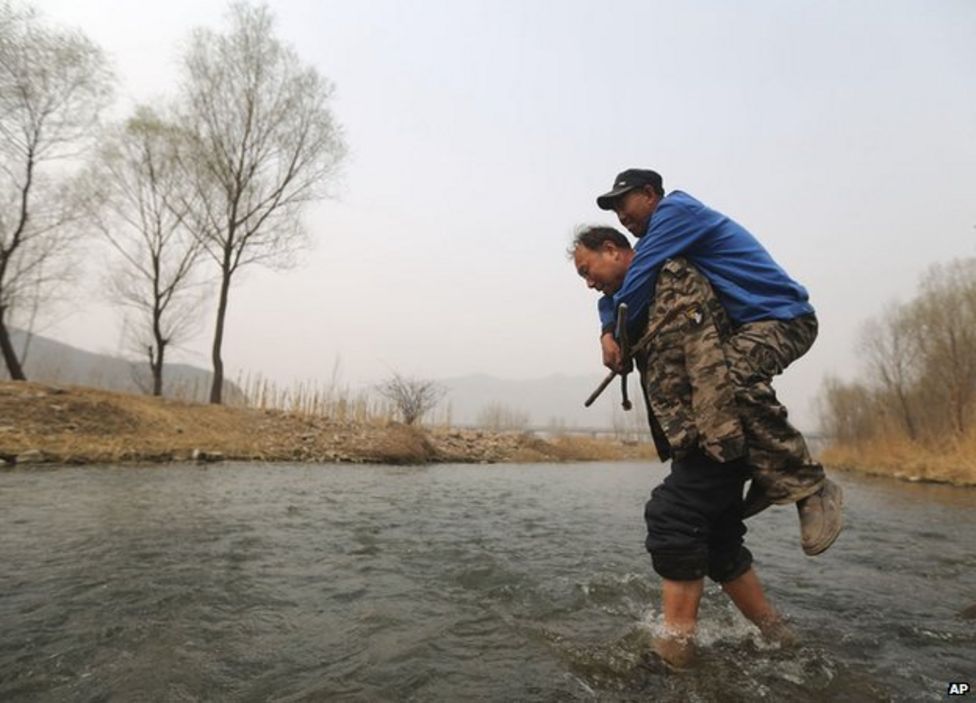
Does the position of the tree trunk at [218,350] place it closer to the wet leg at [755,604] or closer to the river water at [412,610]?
the river water at [412,610]

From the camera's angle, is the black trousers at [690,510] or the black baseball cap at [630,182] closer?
the black trousers at [690,510]

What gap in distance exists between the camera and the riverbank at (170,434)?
31.3 ft

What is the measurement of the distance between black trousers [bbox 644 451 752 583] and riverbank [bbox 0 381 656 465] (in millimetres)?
10291

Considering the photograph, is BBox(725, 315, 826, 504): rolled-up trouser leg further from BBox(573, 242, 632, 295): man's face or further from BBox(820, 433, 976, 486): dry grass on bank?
BBox(820, 433, 976, 486): dry grass on bank

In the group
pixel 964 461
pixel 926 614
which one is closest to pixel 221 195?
pixel 926 614

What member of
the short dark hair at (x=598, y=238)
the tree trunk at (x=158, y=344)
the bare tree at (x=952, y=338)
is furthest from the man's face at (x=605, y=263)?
the bare tree at (x=952, y=338)

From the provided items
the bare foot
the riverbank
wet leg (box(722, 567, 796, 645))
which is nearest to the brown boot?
wet leg (box(722, 567, 796, 645))

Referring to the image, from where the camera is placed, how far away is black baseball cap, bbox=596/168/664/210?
2635 mm

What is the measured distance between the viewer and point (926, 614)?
297 centimetres

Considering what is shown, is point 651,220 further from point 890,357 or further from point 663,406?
point 890,357

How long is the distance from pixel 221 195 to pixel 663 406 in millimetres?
19782

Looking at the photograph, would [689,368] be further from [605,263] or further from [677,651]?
[677,651]

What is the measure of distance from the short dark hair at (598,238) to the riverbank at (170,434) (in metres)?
10.0

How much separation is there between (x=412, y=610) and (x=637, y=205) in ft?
7.95
